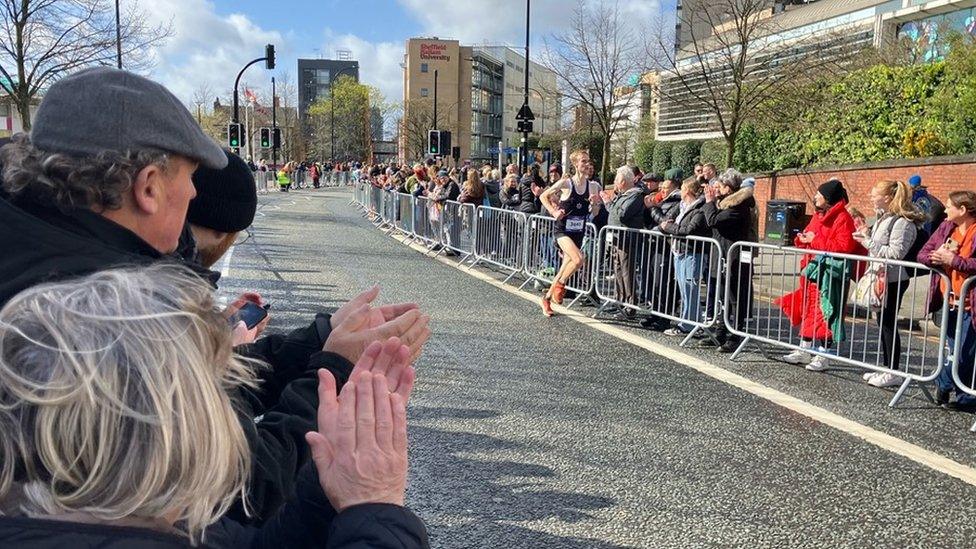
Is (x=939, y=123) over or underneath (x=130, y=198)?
over

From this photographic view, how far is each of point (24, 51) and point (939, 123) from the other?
24636 mm

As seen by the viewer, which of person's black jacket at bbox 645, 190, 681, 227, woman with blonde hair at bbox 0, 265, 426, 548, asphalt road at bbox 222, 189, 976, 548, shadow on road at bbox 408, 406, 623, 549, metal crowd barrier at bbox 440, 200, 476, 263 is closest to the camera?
woman with blonde hair at bbox 0, 265, 426, 548

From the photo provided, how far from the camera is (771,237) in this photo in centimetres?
1598

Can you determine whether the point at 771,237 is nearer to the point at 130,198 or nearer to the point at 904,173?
the point at 904,173

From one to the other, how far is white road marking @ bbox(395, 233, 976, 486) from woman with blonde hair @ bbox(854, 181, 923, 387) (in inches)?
41.8

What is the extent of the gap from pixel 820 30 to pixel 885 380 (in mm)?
24366

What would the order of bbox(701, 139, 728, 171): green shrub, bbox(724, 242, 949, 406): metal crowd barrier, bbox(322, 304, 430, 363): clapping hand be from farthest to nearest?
bbox(701, 139, 728, 171): green shrub < bbox(724, 242, 949, 406): metal crowd barrier < bbox(322, 304, 430, 363): clapping hand

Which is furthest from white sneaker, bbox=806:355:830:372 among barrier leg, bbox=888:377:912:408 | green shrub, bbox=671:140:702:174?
green shrub, bbox=671:140:702:174

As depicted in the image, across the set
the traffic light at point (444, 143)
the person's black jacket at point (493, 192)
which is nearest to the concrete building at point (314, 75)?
the traffic light at point (444, 143)

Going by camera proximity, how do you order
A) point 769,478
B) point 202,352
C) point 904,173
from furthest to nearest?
point 904,173 < point 769,478 < point 202,352

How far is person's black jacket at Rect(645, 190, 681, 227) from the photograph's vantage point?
9068 millimetres

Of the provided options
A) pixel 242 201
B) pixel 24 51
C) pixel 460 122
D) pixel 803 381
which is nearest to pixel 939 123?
pixel 803 381

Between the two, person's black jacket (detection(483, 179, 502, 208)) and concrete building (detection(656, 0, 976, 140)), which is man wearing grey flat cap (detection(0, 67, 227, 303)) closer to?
person's black jacket (detection(483, 179, 502, 208))

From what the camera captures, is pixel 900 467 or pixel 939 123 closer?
pixel 900 467
